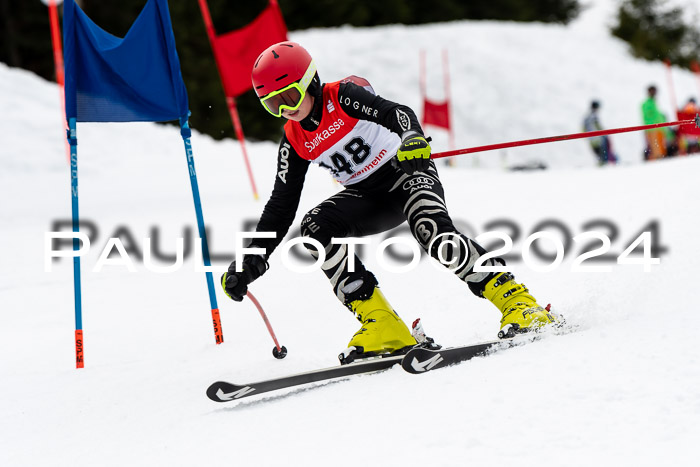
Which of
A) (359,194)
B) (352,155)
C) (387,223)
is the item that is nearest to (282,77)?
(352,155)

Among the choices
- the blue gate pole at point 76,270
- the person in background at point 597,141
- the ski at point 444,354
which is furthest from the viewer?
the person in background at point 597,141

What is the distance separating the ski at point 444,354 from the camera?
3162mm

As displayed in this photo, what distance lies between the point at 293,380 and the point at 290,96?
1350 mm

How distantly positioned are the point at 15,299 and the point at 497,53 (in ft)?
81.5

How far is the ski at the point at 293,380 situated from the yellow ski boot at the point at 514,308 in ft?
Answer: 1.76

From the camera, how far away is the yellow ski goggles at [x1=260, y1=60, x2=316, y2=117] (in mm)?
3500

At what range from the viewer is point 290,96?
138 inches

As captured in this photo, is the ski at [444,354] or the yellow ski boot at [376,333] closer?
the ski at [444,354]

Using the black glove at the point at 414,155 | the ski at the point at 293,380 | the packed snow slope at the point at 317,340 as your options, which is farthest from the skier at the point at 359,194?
the packed snow slope at the point at 317,340

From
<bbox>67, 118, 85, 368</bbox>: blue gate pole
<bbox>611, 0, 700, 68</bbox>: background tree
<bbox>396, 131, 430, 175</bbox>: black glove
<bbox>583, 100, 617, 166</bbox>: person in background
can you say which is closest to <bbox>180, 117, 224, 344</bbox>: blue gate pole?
<bbox>67, 118, 85, 368</bbox>: blue gate pole

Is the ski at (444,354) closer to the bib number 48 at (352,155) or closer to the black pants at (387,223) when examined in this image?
the black pants at (387,223)

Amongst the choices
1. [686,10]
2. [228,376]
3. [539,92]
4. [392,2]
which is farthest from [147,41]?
[686,10]

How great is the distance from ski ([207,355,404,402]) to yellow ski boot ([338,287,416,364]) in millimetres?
111

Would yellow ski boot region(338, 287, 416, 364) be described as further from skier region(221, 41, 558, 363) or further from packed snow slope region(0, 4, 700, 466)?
packed snow slope region(0, 4, 700, 466)
